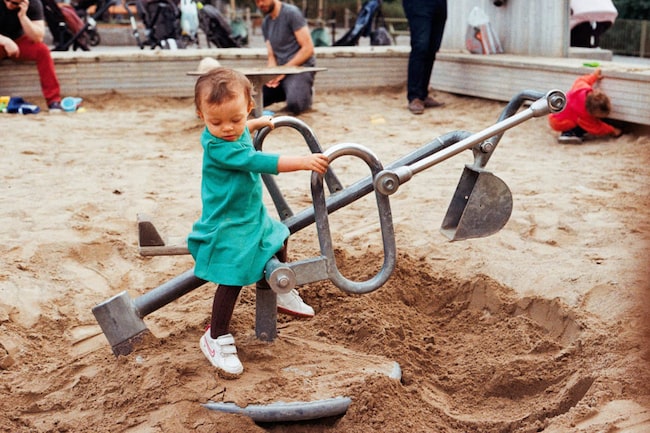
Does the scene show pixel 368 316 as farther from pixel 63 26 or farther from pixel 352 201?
pixel 63 26

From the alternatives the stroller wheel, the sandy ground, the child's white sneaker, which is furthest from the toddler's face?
the stroller wheel

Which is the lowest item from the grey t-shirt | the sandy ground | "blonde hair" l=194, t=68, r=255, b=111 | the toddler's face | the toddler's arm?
the sandy ground

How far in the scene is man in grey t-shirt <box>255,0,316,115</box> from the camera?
7.77 m

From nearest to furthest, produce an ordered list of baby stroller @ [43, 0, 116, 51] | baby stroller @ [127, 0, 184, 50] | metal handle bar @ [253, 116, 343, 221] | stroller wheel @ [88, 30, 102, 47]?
metal handle bar @ [253, 116, 343, 221] → baby stroller @ [43, 0, 116, 51] → baby stroller @ [127, 0, 184, 50] → stroller wheel @ [88, 30, 102, 47]

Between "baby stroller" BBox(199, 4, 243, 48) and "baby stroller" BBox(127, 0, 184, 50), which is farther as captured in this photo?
"baby stroller" BBox(199, 4, 243, 48)

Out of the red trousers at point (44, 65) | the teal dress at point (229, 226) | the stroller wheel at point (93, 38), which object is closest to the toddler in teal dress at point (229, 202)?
the teal dress at point (229, 226)

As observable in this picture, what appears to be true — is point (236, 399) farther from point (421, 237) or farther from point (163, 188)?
point (163, 188)

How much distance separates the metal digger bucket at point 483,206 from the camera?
303cm

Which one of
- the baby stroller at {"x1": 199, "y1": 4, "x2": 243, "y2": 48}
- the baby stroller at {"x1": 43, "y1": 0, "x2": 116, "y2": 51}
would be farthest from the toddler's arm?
the baby stroller at {"x1": 199, "y1": 4, "x2": 243, "y2": 48}

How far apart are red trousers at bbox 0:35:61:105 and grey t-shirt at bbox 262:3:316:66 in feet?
6.84

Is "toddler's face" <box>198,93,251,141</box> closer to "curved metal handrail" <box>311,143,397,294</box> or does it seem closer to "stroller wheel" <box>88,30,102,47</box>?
"curved metal handrail" <box>311,143,397,294</box>

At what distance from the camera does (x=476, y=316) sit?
3383mm

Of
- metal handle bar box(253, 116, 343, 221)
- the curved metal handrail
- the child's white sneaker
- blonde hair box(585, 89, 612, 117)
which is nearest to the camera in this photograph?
the curved metal handrail

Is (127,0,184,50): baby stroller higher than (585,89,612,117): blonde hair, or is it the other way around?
(127,0,184,50): baby stroller
